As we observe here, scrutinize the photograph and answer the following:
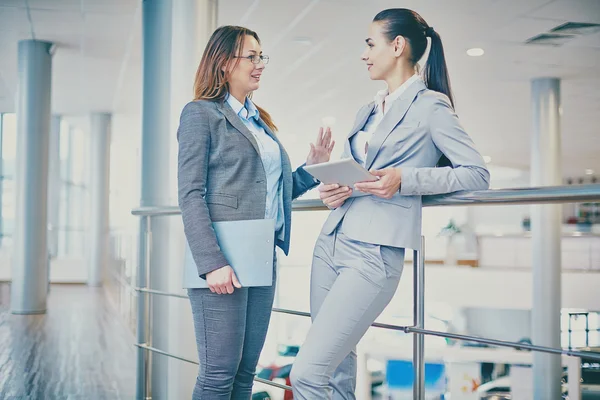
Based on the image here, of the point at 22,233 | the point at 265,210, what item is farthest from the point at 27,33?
the point at 265,210

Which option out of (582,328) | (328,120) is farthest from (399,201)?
(582,328)

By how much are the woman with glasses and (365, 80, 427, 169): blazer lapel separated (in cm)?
29

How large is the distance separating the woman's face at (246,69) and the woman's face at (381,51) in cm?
30

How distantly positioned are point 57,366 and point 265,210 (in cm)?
272

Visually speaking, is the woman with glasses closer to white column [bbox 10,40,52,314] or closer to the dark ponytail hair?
the dark ponytail hair

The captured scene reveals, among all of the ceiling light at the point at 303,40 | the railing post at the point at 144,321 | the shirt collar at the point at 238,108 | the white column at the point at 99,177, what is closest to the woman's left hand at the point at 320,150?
the shirt collar at the point at 238,108

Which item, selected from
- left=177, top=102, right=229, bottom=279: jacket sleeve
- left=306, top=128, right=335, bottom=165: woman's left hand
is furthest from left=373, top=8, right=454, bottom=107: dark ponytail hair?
left=177, top=102, right=229, bottom=279: jacket sleeve

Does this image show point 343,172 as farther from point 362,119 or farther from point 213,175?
point 213,175

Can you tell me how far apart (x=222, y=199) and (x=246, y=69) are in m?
0.33

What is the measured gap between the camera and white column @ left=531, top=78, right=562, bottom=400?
729 cm

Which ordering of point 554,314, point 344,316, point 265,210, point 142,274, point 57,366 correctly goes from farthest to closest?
point 554,314 < point 57,366 < point 142,274 < point 265,210 < point 344,316

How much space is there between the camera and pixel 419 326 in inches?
64.0

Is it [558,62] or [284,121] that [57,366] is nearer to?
[558,62]

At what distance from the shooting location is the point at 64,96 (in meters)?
10.2
